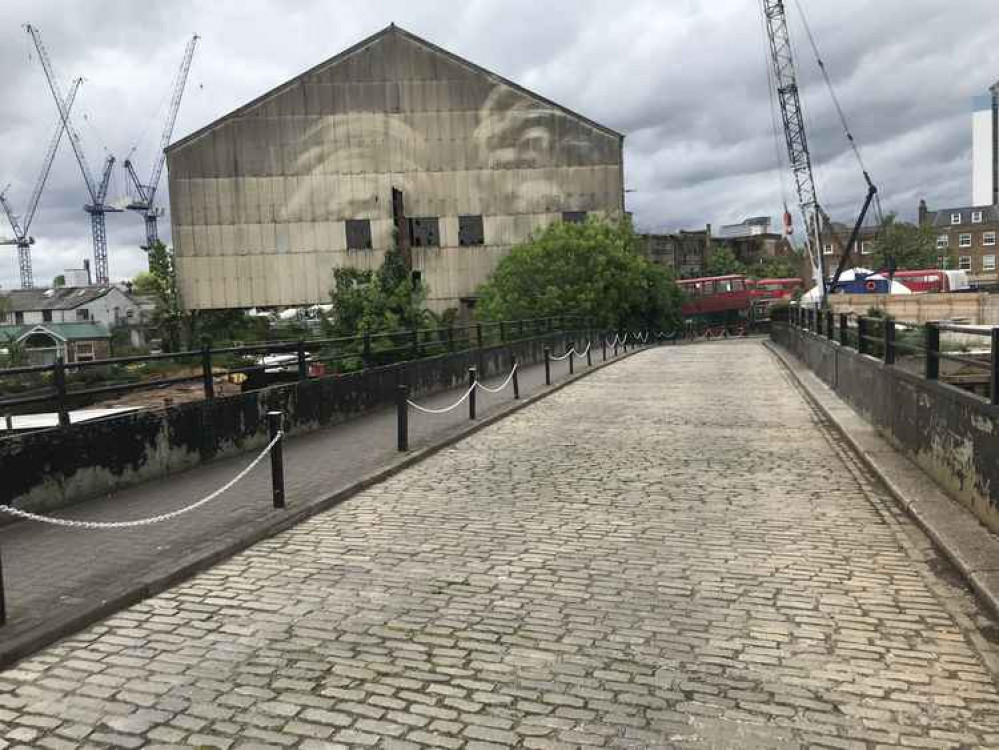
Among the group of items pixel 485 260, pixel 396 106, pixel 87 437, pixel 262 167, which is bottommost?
pixel 87 437

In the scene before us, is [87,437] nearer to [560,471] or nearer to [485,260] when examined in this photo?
[560,471]

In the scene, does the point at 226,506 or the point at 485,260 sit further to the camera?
the point at 485,260

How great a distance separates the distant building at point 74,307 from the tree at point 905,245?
81.2 meters

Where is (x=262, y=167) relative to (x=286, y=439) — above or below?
above

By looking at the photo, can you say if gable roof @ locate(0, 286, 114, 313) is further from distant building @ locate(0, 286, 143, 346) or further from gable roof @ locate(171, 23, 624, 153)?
gable roof @ locate(171, 23, 624, 153)

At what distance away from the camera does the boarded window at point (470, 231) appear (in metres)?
44.8

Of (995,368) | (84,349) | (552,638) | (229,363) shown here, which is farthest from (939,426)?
(84,349)

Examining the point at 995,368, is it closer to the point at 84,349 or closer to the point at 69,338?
the point at 69,338

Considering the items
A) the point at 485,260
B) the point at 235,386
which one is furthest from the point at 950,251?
the point at 235,386

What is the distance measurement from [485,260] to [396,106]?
31.4ft

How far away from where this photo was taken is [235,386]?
935 inches

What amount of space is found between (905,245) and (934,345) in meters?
83.8

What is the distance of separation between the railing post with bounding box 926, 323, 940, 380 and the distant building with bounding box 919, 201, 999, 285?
106 meters

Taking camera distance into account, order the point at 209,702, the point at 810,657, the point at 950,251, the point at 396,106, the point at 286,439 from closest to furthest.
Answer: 1. the point at 209,702
2. the point at 810,657
3. the point at 286,439
4. the point at 396,106
5. the point at 950,251
